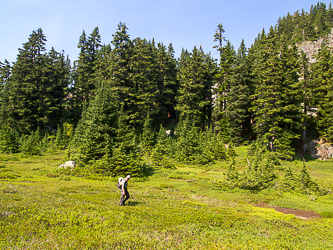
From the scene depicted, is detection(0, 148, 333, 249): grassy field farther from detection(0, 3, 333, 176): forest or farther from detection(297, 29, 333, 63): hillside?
detection(297, 29, 333, 63): hillside

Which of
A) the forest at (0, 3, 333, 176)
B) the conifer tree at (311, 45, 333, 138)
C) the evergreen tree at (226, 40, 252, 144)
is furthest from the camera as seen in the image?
the evergreen tree at (226, 40, 252, 144)

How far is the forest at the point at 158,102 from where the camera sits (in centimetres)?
3165

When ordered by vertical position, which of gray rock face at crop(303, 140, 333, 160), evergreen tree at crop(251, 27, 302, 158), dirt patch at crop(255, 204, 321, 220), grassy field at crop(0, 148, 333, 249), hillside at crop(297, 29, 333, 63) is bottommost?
dirt patch at crop(255, 204, 321, 220)

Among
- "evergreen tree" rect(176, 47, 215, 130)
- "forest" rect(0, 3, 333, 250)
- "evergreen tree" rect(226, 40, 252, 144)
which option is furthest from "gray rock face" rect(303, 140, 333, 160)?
"evergreen tree" rect(176, 47, 215, 130)

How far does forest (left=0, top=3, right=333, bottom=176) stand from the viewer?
3165 cm

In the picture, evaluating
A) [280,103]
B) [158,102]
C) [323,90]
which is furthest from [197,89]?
[323,90]

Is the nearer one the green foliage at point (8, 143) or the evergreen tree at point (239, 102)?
the green foliage at point (8, 143)

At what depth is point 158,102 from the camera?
6056 centimetres

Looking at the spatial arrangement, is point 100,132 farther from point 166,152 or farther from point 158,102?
point 158,102

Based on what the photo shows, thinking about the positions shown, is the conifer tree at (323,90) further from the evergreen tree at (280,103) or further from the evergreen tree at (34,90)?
the evergreen tree at (34,90)

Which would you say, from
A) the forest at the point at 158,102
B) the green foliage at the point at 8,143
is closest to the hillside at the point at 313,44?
the forest at the point at 158,102

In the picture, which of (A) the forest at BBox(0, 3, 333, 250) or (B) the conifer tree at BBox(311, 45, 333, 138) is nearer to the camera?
(A) the forest at BBox(0, 3, 333, 250)

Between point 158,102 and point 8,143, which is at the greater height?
point 158,102

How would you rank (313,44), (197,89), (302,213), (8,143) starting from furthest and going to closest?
1. (313,44)
2. (197,89)
3. (8,143)
4. (302,213)
